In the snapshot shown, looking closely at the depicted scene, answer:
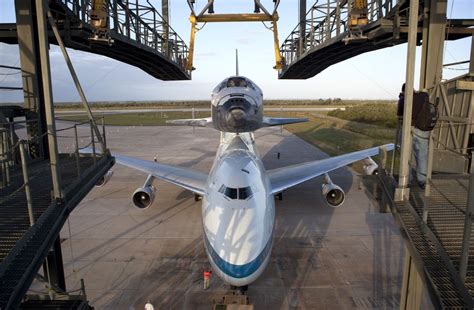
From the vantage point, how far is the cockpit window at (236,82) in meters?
21.4

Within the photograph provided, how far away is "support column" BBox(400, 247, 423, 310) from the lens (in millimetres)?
6738

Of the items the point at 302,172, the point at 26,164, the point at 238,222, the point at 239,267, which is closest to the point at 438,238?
the point at 239,267

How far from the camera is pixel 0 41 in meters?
11.1

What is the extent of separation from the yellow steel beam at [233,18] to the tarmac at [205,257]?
14.5m

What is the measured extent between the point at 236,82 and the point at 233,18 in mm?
10264

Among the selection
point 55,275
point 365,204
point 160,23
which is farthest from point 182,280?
point 160,23

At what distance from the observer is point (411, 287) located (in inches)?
268

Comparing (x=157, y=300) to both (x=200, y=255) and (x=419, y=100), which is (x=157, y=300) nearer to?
(x=200, y=255)

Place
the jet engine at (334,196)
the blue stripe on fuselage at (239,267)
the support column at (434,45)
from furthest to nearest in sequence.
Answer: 1. the jet engine at (334,196)
2. the blue stripe on fuselage at (239,267)
3. the support column at (434,45)

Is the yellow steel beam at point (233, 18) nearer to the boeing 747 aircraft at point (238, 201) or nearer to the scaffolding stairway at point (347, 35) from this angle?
the scaffolding stairway at point (347, 35)

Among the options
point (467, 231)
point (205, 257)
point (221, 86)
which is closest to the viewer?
point (467, 231)

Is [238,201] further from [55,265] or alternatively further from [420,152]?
[420,152]

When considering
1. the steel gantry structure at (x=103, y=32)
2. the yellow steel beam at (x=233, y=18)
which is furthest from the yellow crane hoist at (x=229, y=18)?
the steel gantry structure at (x=103, y=32)

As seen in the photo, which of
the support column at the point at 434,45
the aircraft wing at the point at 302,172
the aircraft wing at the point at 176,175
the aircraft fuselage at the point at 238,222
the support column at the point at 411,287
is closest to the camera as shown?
the support column at the point at 411,287
